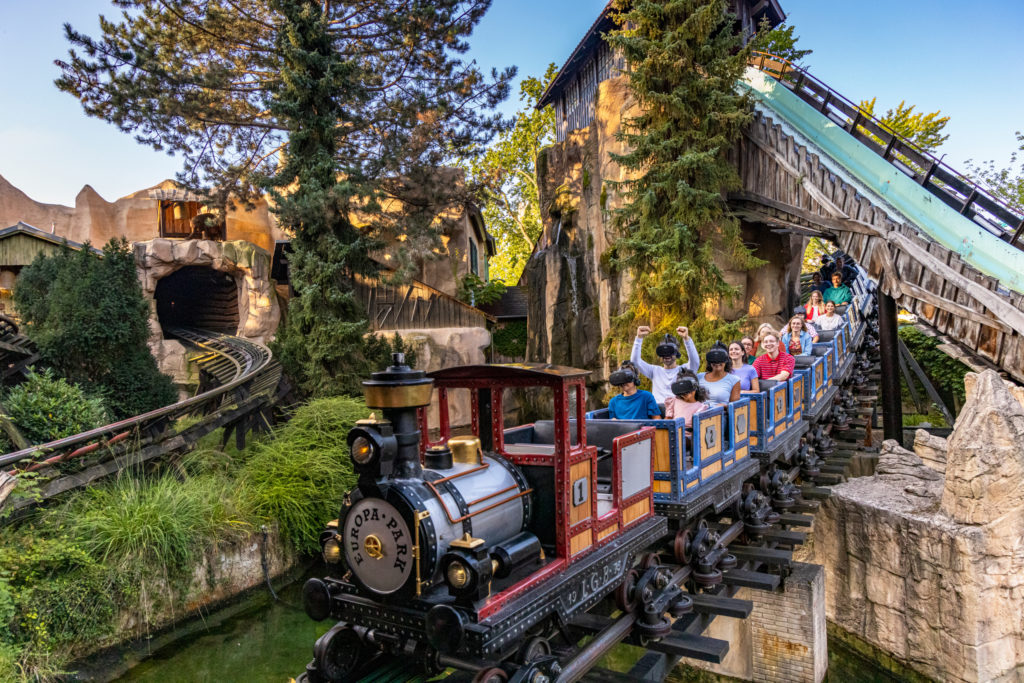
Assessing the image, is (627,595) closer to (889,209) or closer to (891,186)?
(889,209)

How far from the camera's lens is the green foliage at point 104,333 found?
11.2 m

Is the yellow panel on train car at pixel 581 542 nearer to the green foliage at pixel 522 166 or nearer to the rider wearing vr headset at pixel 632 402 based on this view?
the rider wearing vr headset at pixel 632 402

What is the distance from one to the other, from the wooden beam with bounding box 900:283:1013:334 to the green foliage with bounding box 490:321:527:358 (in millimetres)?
15028

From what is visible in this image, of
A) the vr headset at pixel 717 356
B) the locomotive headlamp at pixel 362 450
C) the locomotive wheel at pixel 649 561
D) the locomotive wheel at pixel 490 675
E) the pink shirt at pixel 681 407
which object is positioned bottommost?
the locomotive wheel at pixel 649 561

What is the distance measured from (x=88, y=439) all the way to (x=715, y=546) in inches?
322

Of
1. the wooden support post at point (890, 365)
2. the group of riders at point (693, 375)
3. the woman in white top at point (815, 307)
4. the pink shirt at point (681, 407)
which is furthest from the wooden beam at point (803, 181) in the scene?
the pink shirt at point (681, 407)

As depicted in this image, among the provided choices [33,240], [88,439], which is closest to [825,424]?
[88,439]

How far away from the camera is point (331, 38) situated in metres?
14.3

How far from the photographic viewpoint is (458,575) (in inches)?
131

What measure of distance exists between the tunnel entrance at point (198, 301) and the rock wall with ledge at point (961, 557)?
22.3 meters

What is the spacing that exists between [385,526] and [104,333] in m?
10.6

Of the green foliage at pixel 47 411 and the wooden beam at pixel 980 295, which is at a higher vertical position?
the wooden beam at pixel 980 295

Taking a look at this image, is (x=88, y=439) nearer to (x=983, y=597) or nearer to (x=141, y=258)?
(x=983, y=597)

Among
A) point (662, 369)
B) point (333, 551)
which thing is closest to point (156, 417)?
point (333, 551)
